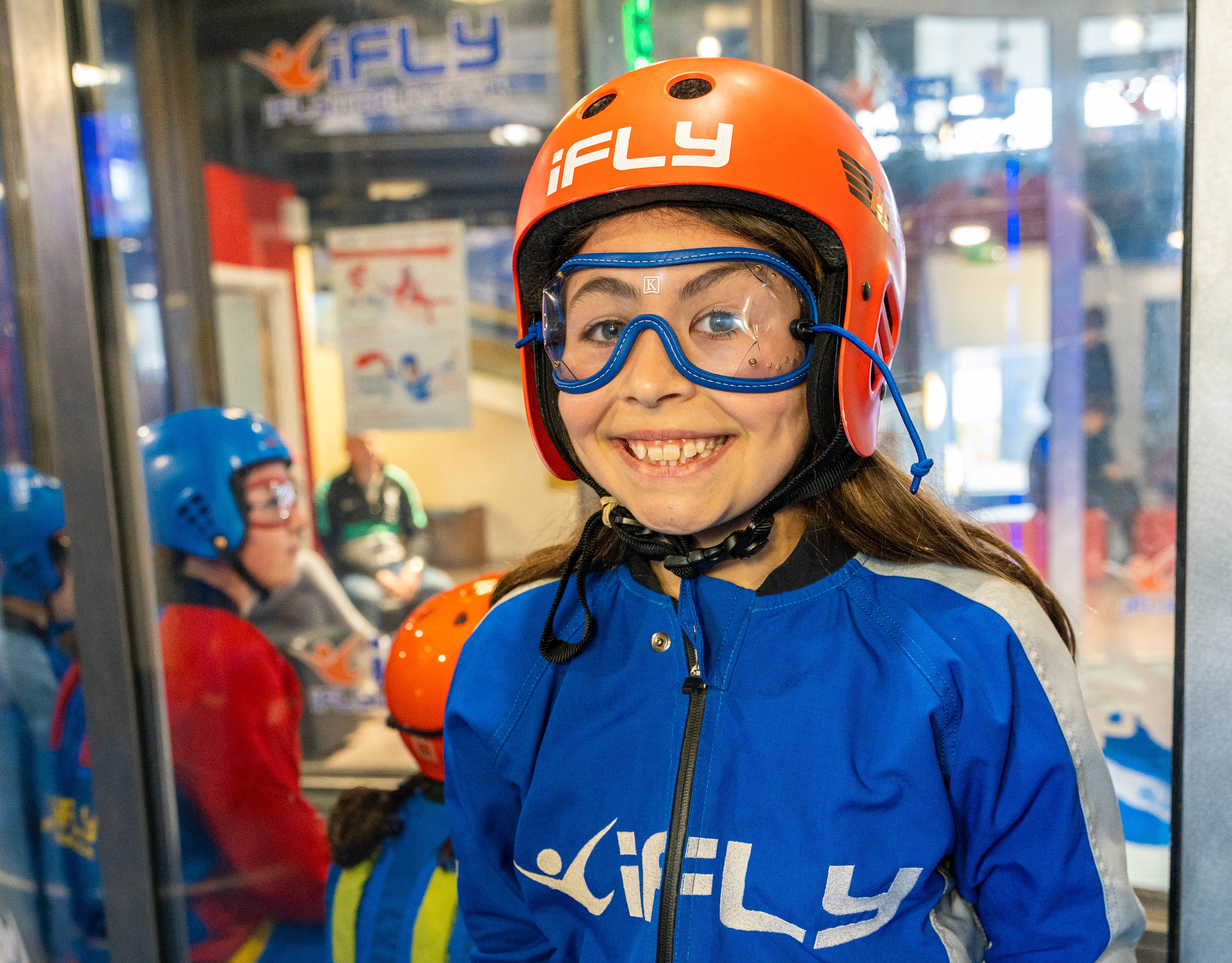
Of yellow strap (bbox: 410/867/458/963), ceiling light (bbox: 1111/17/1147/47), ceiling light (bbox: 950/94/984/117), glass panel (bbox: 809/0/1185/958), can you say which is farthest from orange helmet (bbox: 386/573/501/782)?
ceiling light (bbox: 1111/17/1147/47)

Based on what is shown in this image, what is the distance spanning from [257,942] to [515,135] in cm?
266

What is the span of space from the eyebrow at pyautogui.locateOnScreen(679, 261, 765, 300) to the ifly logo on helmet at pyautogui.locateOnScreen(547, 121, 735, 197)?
117mm

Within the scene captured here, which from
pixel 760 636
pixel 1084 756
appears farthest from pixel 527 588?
pixel 1084 756

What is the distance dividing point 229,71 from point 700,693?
3269 mm

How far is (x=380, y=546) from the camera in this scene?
334 centimetres

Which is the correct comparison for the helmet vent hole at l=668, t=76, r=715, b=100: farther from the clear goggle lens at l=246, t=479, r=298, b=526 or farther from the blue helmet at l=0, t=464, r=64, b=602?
the blue helmet at l=0, t=464, r=64, b=602

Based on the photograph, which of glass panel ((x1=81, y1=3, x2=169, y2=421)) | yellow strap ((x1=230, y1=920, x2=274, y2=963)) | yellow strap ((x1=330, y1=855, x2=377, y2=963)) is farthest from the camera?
yellow strap ((x1=230, y1=920, x2=274, y2=963))

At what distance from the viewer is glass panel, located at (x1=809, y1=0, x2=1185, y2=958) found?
2268mm

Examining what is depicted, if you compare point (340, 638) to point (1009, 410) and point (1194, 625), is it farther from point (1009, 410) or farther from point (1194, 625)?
point (1194, 625)

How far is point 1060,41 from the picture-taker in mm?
2350

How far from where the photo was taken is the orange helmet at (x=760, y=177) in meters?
1.05

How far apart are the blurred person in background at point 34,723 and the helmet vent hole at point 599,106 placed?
2.06 meters

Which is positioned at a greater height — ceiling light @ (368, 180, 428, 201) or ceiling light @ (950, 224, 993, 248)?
ceiling light @ (368, 180, 428, 201)

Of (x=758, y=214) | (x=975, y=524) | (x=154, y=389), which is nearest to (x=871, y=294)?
(x=758, y=214)
